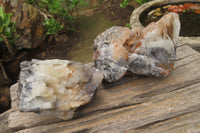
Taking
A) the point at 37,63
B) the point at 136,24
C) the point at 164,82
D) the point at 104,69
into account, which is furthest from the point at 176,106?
the point at 136,24

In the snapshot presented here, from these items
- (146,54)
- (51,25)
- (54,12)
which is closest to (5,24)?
Answer: (51,25)

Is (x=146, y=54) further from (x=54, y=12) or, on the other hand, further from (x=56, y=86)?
(x=54, y=12)

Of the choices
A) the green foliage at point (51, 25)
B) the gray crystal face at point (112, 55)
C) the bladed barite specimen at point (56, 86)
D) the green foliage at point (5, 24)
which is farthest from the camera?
the green foliage at point (51, 25)

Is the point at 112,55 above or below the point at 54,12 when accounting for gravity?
below

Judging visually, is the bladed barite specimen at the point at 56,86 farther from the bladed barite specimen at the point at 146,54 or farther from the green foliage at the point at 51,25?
the green foliage at the point at 51,25

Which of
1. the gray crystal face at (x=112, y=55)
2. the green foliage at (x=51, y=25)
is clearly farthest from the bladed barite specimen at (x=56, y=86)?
the green foliage at (x=51, y=25)

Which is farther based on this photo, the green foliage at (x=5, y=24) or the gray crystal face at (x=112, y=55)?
the green foliage at (x=5, y=24)

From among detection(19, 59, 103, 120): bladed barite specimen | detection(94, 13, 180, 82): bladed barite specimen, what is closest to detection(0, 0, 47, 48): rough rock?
detection(19, 59, 103, 120): bladed barite specimen
